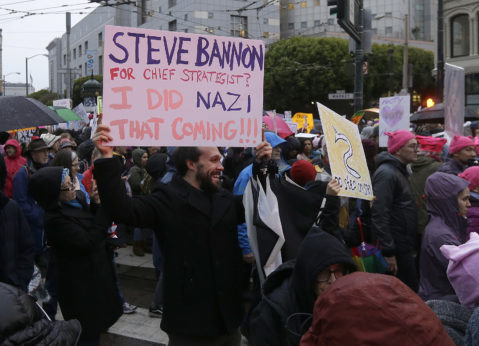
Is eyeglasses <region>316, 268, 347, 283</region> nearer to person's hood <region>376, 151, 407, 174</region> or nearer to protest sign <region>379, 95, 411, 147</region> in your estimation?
person's hood <region>376, 151, 407, 174</region>

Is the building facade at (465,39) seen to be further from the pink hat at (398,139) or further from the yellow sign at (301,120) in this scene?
the pink hat at (398,139)

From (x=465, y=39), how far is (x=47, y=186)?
121 ft

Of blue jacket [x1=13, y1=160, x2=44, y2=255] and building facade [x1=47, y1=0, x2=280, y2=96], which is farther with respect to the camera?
building facade [x1=47, y1=0, x2=280, y2=96]

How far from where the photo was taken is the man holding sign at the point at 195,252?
2.86 metres

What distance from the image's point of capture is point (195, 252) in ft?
9.51

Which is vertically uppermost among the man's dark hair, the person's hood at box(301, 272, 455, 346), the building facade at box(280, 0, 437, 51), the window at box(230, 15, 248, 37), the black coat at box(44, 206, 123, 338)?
the building facade at box(280, 0, 437, 51)

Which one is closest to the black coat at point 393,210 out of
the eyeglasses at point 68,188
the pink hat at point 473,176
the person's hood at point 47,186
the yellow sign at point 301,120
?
the pink hat at point 473,176

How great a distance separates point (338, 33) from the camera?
55688 mm

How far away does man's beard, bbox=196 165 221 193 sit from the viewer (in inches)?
118

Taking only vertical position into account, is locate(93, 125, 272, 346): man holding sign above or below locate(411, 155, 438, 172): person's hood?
below

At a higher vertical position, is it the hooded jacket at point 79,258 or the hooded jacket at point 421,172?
the hooded jacket at point 421,172

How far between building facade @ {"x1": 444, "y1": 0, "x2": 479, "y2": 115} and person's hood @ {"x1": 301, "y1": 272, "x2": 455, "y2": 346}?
1373 inches

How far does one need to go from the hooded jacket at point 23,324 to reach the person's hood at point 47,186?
1.95 metres

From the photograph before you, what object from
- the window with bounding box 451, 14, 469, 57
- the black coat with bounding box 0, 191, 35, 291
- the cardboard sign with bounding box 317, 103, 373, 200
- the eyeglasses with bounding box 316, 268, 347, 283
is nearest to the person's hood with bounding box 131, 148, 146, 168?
the black coat with bounding box 0, 191, 35, 291
